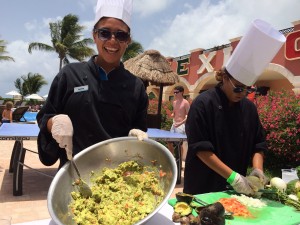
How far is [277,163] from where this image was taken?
6.83 meters

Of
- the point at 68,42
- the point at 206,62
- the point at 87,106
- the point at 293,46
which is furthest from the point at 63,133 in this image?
the point at 68,42

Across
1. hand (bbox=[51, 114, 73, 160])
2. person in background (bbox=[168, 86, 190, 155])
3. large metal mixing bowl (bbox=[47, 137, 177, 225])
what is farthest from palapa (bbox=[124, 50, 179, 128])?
hand (bbox=[51, 114, 73, 160])

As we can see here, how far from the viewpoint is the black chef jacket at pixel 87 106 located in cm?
155

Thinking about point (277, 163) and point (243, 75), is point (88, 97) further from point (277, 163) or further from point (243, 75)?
point (277, 163)

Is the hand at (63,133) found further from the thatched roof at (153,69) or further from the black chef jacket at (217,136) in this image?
the thatched roof at (153,69)

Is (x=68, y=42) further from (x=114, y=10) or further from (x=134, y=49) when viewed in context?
(x=114, y=10)

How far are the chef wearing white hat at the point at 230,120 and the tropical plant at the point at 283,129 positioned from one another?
440cm

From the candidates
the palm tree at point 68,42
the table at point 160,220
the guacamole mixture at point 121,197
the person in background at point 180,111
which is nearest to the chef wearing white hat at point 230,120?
the table at point 160,220

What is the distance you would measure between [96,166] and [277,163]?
6.25 meters

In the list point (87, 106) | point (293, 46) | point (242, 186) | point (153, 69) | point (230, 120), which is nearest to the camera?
point (87, 106)

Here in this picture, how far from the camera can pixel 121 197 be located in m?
1.36

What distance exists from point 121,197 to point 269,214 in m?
0.82

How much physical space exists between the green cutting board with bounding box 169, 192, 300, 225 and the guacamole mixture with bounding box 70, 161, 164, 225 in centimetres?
34

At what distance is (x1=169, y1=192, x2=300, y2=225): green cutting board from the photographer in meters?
1.49
